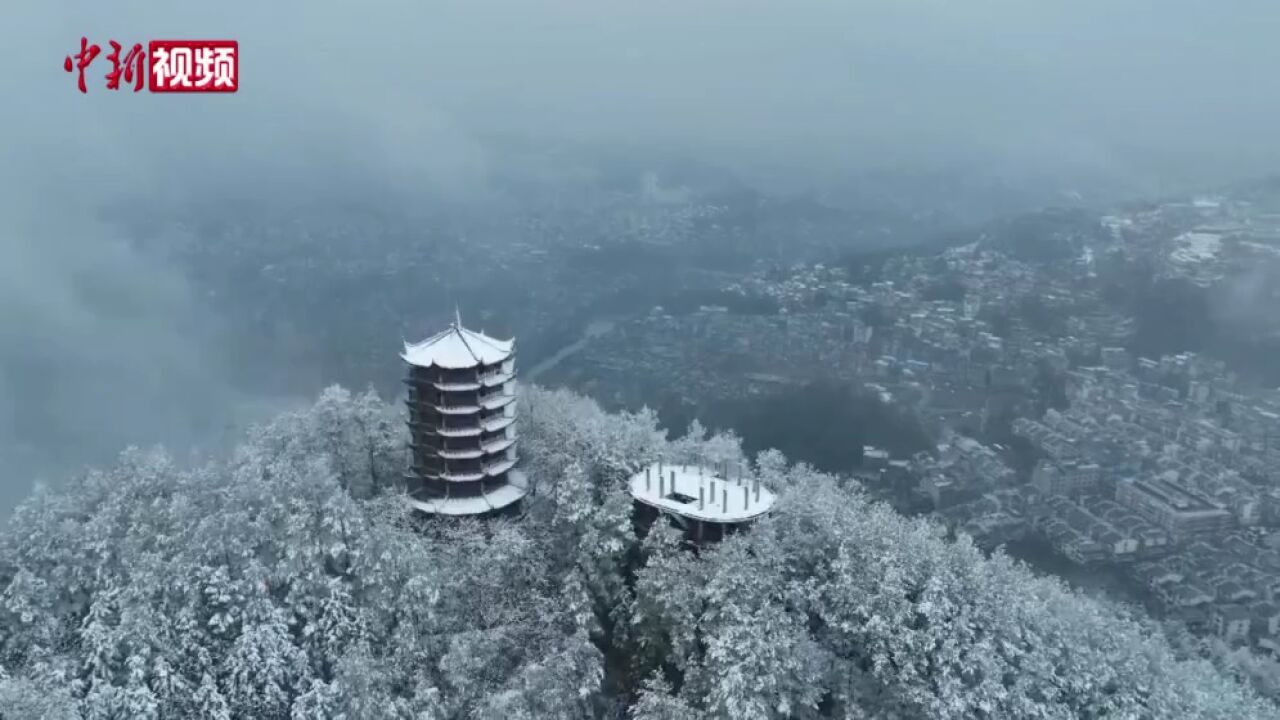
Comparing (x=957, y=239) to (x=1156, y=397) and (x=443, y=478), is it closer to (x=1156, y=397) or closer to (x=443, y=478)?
(x=1156, y=397)

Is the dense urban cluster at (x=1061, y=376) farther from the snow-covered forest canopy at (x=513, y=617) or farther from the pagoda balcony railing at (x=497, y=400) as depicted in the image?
the pagoda balcony railing at (x=497, y=400)

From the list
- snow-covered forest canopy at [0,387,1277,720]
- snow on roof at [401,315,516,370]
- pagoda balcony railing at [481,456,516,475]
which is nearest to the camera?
snow-covered forest canopy at [0,387,1277,720]

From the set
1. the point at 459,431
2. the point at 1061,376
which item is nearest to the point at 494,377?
the point at 459,431

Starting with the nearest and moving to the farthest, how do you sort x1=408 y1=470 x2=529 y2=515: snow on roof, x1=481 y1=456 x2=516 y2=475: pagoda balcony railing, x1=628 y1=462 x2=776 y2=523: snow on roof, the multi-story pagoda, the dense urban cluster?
x1=628 y1=462 x2=776 y2=523: snow on roof < the multi-story pagoda < x1=408 y1=470 x2=529 y2=515: snow on roof < x1=481 y1=456 x2=516 y2=475: pagoda balcony railing < the dense urban cluster

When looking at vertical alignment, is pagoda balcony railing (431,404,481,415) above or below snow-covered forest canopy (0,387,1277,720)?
above

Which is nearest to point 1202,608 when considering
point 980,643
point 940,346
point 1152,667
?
point 1152,667

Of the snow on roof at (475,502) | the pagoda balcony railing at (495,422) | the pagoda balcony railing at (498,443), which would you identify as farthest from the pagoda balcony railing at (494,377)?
the snow on roof at (475,502)

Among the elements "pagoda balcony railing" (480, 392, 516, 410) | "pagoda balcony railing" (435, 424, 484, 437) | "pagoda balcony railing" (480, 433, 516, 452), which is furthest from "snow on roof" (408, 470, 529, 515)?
"pagoda balcony railing" (480, 392, 516, 410)

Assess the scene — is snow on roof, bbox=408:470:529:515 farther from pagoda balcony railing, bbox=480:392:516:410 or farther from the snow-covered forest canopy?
pagoda balcony railing, bbox=480:392:516:410
